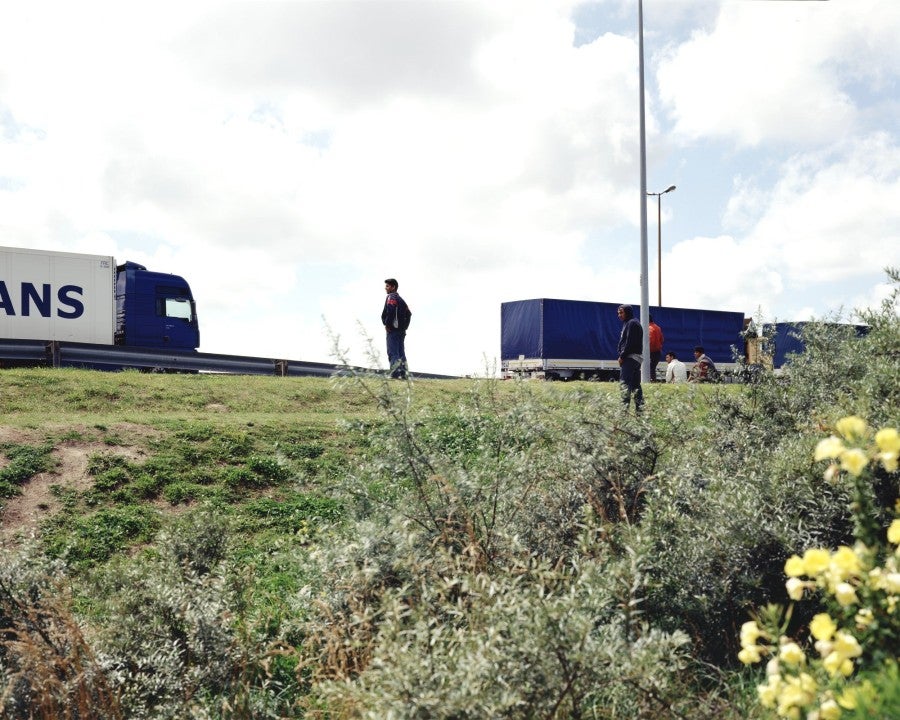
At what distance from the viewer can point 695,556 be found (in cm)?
476

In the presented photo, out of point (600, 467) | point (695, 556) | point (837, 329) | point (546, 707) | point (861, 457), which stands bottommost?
point (546, 707)

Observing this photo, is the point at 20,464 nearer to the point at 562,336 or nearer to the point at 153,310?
the point at 153,310

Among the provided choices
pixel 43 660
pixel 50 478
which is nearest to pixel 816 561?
pixel 43 660

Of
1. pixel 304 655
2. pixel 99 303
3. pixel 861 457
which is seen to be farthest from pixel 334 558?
pixel 99 303

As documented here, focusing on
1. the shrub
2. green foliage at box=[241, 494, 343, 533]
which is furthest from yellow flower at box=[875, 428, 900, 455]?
green foliage at box=[241, 494, 343, 533]

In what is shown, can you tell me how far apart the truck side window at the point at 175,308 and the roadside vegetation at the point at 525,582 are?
19.4 metres

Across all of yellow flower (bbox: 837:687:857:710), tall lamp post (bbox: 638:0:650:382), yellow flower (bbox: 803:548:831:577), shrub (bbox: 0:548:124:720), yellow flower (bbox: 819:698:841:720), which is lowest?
shrub (bbox: 0:548:124:720)

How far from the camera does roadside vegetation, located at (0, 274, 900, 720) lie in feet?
10.8

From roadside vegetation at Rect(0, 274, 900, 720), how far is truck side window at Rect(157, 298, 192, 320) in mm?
19426

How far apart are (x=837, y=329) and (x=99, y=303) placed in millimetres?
22164

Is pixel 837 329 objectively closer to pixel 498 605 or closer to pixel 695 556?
pixel 695 556

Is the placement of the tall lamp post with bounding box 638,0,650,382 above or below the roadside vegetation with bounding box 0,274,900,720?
above

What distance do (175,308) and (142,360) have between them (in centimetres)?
665

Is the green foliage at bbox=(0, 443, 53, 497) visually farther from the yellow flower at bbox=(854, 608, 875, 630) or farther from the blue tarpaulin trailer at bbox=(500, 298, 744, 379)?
the blue tarpaulin trailer at bbox=(500, 298, 744, 379)
